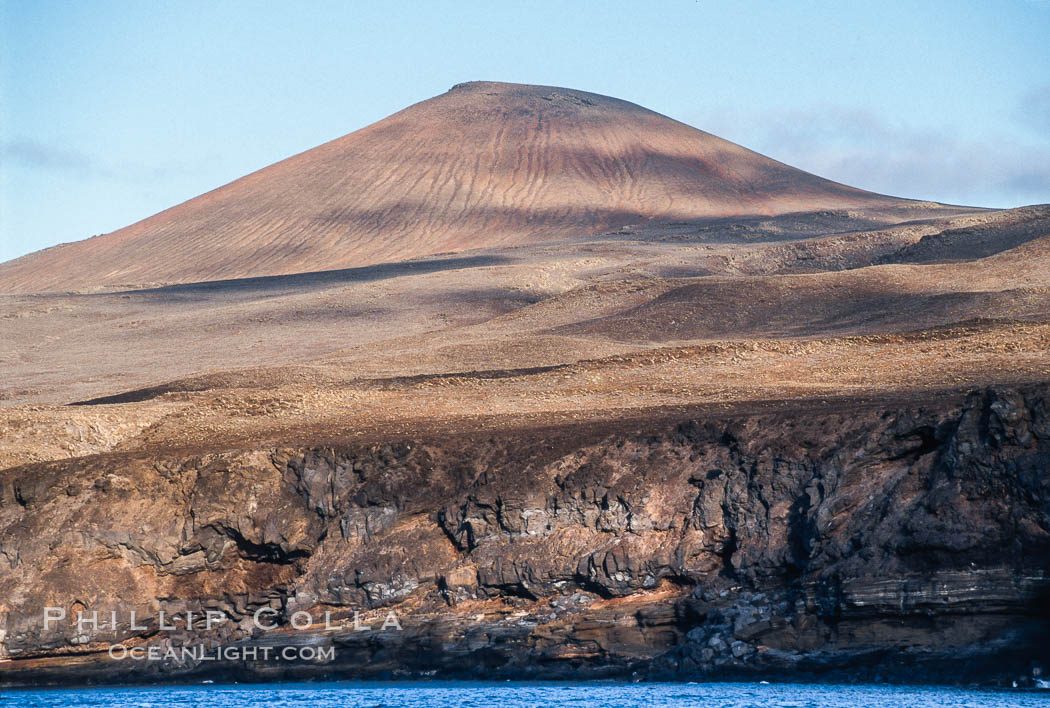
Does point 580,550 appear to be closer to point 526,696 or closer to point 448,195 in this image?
point 526,696

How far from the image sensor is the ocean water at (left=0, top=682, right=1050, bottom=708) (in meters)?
14.6

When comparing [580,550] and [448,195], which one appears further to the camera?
[448,195]

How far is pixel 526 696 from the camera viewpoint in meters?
16.1

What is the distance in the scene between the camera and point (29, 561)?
62.0ft

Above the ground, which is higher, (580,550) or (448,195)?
(448,195)

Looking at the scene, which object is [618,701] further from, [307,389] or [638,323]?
[638,323]

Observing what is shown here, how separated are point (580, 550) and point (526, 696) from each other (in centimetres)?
263

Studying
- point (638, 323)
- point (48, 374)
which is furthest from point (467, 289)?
point (48, 374)

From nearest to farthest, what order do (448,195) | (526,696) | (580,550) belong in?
(526,696)
(580,550)
(448,195)

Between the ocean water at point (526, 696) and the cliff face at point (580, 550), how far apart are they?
0.39m

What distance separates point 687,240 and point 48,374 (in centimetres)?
3517

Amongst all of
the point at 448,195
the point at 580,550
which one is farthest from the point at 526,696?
the point at 448,195

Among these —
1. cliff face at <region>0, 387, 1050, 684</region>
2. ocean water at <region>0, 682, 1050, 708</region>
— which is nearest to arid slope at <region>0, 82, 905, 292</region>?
cliff face at <region>0, 387, 1050, 684</region>

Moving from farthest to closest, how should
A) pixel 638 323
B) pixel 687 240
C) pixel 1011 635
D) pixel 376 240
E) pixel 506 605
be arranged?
pixel 376 240, pixel 687 240, pixel 638 323, pixel 506 605, pixel 1011 635
